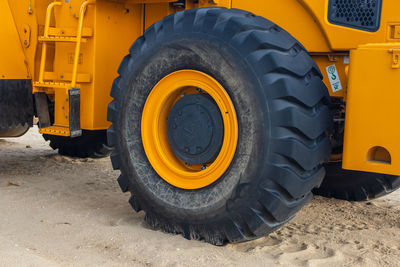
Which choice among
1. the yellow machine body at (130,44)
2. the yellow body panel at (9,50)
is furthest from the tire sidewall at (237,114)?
the yellow body panel at (9,50)

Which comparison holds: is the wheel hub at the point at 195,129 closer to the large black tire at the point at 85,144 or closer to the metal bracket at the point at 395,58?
the metal bracket at the point at 395,58

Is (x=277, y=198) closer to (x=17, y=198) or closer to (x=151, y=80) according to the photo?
(x=151, y=80)

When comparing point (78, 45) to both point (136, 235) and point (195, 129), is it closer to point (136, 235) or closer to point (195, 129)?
point (195, 129)

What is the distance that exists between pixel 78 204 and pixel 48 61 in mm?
1360

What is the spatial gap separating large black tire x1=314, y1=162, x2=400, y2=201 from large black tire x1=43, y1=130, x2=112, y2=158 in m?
2.66

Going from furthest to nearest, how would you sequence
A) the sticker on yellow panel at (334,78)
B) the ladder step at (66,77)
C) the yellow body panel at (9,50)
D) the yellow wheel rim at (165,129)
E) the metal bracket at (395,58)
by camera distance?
1. the yellow body panel at (9,50)
2. the ladder step at (66,77)
3. the sticker on yellow panel at (334,78)
4. the yellow wheel rim at (165,129)
5. the metal bracket at (395,58)

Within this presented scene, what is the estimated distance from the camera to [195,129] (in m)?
3.45

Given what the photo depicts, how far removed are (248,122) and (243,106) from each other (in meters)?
0.10

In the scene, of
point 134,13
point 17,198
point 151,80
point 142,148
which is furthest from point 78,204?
point 134,13

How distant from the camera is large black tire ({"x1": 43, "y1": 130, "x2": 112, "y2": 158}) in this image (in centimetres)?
621

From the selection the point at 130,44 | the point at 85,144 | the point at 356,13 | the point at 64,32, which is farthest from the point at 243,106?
the point at 85,144

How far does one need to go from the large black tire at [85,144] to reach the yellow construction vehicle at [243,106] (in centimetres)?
182

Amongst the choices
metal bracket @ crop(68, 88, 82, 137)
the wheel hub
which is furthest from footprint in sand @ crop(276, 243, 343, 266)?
metal bracket @ crop(68, 88, 82, 137)

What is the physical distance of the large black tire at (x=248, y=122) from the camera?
9.95 feet
